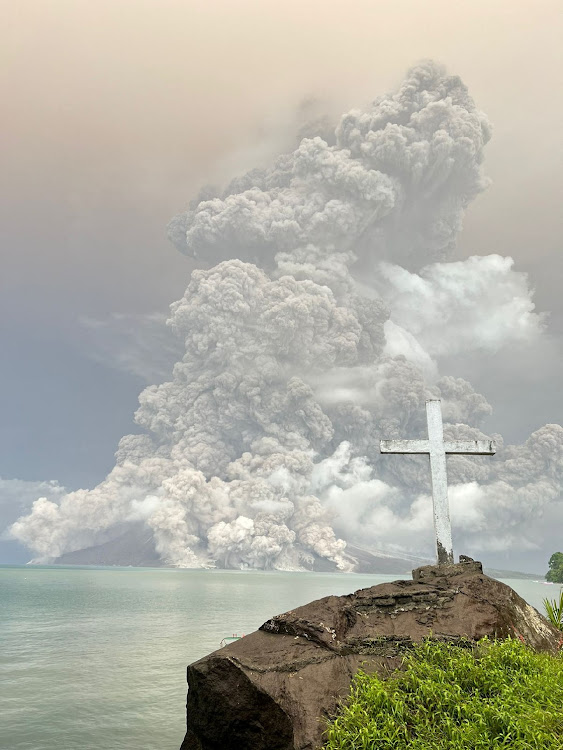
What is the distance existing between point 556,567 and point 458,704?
117025 millimetres

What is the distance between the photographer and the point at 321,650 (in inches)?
240

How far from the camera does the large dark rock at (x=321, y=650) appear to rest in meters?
5.38

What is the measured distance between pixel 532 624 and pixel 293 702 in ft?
12.7

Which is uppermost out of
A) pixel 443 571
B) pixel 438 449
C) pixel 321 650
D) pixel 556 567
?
pixel 438 449

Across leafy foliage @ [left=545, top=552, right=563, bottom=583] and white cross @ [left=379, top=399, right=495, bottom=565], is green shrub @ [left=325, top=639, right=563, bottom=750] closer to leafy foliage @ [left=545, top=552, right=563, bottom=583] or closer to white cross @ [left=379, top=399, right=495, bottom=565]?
white cross @ [left=379, top=399, right=495, bottom=565]

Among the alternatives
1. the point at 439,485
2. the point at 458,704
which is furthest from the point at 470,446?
the point at 458,704

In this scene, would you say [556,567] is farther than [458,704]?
Yes

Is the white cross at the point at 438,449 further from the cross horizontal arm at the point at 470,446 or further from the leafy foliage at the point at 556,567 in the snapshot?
the leafy foliage at the point at 556,567

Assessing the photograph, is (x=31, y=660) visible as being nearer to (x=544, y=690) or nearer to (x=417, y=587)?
(x=417, y=587)

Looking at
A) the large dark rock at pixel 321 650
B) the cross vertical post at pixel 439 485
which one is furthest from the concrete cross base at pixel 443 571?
the cross vertical post at pixel 439 485

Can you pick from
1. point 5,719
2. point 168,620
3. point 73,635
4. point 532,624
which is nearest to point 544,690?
point 532,624

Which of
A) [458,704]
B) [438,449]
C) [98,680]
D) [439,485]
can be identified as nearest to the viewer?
[458,704]

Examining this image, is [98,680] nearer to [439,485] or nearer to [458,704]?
[439,485]

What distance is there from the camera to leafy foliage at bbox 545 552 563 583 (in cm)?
9594
